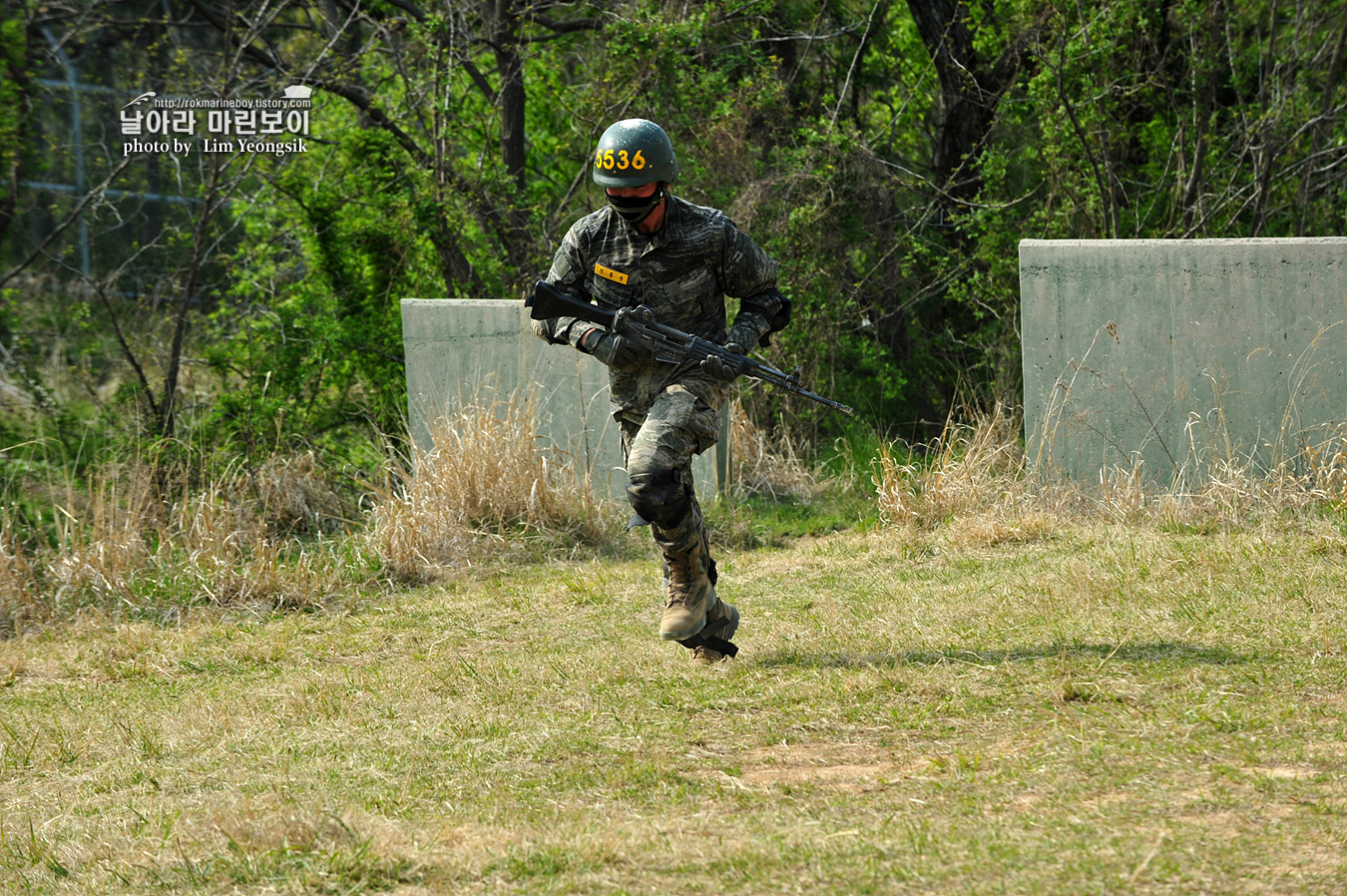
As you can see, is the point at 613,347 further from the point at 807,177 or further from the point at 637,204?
the point at 807,177

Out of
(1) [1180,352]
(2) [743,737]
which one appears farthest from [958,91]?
(2) [743,737]

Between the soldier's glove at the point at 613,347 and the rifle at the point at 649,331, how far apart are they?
32 millimetres

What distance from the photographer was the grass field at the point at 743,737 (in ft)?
10.1

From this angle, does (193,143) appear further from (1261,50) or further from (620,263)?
(1261,50)

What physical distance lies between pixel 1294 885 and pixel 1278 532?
→ 3.94 meters

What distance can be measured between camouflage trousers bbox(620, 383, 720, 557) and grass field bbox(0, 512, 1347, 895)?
1.79 feet

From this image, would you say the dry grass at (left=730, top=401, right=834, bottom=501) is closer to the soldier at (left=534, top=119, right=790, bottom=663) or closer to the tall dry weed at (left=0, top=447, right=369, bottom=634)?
the tall dry weed at (left=0, top=447, right=369, bottom=634)

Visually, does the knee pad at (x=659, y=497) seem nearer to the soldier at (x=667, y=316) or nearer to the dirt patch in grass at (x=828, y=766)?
the soldier at (x=667, y=316)

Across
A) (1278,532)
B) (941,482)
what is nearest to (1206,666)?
(1278,532)

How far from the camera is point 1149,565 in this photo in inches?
225

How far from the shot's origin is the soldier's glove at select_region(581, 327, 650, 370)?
4.73 m

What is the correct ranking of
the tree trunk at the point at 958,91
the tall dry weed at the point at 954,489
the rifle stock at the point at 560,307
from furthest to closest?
the tree trunk at the point at 958,91 → the tall dry weed at the point at 954,489 → the rifle stock at the point at 560,307

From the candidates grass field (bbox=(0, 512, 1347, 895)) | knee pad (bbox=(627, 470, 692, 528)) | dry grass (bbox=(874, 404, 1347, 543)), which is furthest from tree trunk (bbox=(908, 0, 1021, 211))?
knee pad (bbox=(627, 470, 692, 528))

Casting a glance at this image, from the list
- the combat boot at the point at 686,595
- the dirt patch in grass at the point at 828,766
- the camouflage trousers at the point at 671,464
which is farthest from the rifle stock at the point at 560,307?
the dirt patch in grass at the point at 828,766
